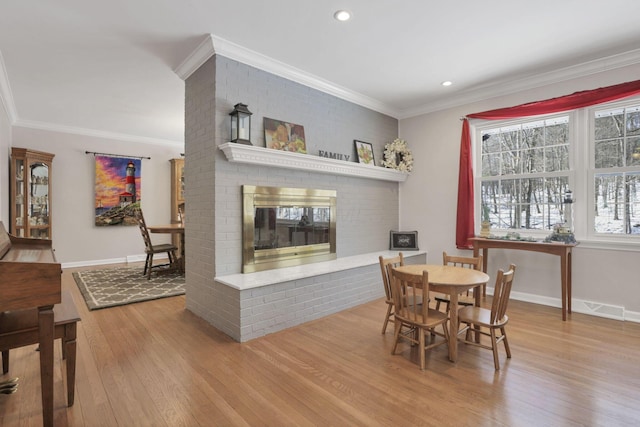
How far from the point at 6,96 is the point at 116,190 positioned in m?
2.52

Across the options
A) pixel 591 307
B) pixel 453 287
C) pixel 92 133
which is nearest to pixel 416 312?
pixel 453 287

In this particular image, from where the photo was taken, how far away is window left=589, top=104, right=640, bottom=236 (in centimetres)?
343

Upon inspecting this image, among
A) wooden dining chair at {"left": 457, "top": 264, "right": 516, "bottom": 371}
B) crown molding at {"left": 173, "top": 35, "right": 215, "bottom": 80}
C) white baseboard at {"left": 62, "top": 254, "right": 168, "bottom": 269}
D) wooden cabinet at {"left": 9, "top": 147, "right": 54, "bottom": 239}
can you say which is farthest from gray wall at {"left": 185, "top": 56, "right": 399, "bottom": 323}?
white baseboard at {"left": 62, "top": 254, "right": 168, "bottom": 269}

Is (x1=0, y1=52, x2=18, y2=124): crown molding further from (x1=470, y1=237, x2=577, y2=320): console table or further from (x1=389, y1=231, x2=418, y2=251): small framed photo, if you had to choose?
(x1=470, y1=237, x2=577, y2=320): console table

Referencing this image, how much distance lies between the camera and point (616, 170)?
349cm

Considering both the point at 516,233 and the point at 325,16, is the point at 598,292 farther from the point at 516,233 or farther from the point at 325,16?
the point at 325,16

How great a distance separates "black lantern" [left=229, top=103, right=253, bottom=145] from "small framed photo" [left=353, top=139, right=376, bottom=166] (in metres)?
1.89

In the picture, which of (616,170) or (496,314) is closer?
(496,314)

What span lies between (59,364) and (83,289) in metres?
2.50

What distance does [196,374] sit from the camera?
7.45 ft

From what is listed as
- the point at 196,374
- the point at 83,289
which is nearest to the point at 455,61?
the point at 196,374

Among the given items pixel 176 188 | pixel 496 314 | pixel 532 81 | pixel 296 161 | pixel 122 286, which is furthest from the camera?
pixel 176 188

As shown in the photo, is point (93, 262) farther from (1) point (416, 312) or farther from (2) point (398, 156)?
(1) point (416, 312)

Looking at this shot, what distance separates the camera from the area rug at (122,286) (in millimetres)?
3998
